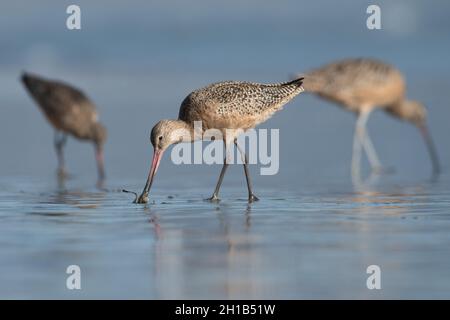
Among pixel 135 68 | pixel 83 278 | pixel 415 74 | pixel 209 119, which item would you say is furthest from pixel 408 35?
pixel 83 278

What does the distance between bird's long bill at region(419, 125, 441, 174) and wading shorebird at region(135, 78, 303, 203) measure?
3791 mm

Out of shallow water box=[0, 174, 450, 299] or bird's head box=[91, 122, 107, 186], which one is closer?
shallow water box=[0, 174, 450, 299]

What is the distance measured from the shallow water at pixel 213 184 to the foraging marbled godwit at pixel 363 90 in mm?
442

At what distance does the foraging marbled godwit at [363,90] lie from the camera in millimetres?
16656

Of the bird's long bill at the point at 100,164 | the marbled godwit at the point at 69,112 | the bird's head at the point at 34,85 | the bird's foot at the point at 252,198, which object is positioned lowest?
the bird's foot at the point at 252,198

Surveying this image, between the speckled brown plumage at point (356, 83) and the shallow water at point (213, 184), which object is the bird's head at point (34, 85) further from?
the speckled brown plumage at point (356, 83)

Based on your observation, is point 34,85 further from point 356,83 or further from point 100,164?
point 356,83

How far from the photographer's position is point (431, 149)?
53.6ft

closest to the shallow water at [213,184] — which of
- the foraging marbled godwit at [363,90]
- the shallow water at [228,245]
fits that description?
the shallow water at [228,245]

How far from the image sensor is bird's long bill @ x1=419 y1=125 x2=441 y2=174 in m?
14.8

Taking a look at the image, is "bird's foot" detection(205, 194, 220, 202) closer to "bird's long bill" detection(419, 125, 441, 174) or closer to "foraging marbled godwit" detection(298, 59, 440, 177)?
"bird's long bill" detection(419, 125, 441, 174)

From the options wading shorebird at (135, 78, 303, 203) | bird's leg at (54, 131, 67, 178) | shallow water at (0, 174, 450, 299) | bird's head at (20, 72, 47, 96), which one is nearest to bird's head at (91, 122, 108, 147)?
bird's leg at (54, 131, 67, 178)
